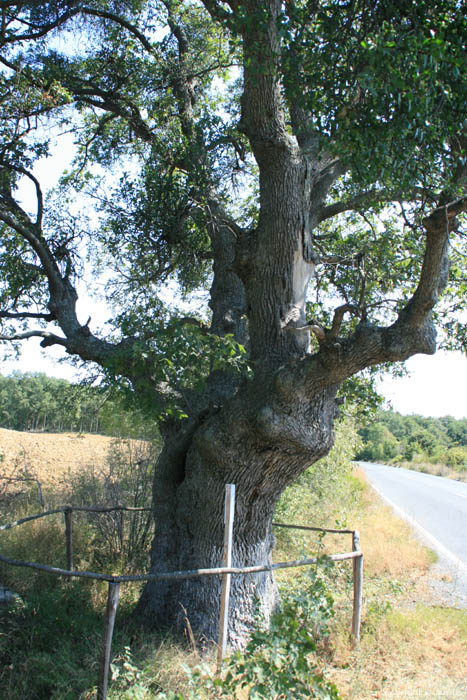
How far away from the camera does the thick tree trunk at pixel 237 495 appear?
583 cm

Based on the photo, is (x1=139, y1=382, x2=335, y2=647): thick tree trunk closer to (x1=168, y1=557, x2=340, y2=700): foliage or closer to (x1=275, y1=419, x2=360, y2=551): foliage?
(x1=168, y1=557, x2=340, y2=700): foliage

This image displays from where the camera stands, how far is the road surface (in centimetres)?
1143

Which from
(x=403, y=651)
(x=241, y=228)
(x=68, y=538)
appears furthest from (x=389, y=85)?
(x=68, y=538)

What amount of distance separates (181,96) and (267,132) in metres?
3.63

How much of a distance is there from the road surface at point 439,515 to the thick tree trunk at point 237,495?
182 inches

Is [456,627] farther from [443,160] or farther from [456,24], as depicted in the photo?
[456,24]

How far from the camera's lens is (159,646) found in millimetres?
5480

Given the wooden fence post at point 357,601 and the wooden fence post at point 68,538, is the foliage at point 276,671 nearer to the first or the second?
the wooden fence post at point 357,601

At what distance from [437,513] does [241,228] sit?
550 inches

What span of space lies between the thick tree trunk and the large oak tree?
0.08 feet

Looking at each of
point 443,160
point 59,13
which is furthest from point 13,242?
point 443,160

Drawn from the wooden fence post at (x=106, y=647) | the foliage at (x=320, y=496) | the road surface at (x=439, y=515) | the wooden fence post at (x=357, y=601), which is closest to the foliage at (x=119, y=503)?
the foliage at (x=320, y=496)

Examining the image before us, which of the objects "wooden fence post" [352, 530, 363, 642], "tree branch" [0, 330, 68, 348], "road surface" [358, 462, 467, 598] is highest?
"tree branch" [0, 330, 68, 348]

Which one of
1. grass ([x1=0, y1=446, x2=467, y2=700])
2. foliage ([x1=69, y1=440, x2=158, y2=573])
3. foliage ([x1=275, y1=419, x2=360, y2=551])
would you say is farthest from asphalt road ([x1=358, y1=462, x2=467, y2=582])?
foliage ([x1=69, y1=440, x2=158, y2=573])
